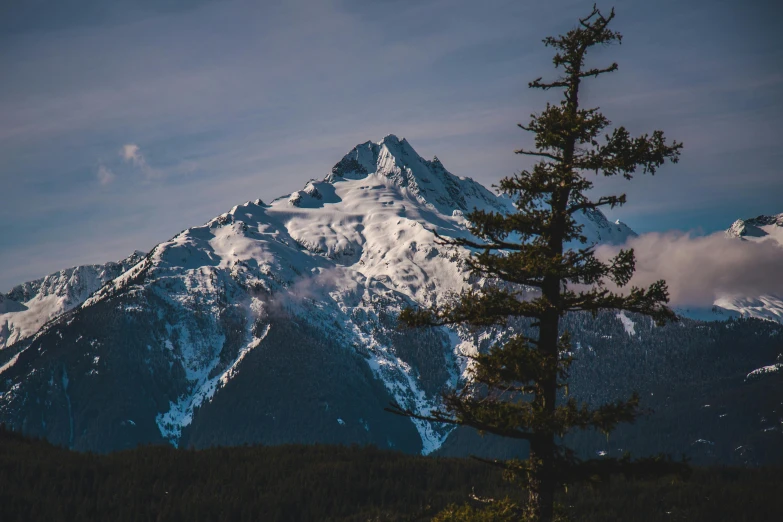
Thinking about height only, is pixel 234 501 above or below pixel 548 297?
below

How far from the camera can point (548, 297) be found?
80.9 ft

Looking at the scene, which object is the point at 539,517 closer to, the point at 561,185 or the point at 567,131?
the point at 561,185

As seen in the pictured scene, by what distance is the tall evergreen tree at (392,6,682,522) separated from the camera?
2362cm

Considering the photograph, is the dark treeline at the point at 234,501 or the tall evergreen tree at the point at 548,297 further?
the dark treeline at the point at 234,501

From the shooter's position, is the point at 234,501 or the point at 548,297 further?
the point at 234,501

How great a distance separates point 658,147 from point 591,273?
4.31 metres

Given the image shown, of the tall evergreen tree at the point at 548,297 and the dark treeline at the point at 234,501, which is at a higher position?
the tall evergreen tree at the point at 548,297

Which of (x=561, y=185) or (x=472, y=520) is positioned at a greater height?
(x=561, y=185)

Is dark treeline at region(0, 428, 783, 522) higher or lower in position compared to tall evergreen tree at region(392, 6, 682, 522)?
lower

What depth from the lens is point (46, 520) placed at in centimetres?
17438

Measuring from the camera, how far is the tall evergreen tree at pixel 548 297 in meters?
23.6

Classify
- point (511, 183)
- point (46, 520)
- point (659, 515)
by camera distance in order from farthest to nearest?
point (659, 515)
point (46, 520)
point (511, 183)

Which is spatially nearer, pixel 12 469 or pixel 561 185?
pixel 561 185

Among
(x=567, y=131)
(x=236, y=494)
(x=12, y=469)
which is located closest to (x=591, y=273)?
(x=567, y=131)
